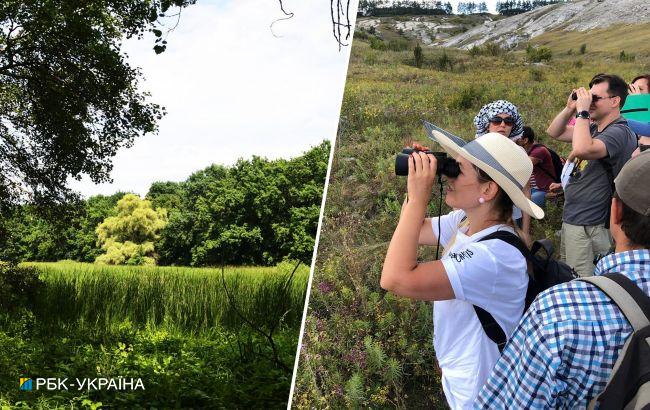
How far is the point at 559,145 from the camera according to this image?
5328 millimetres

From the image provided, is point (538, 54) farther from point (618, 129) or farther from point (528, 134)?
point (618, 129)

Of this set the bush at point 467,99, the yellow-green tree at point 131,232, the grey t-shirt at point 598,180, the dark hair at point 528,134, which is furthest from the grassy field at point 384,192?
the yellow-green tree at point 131,232

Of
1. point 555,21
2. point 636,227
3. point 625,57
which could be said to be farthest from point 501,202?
point 555,21

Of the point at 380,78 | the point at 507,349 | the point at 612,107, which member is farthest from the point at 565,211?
the point at 380,78

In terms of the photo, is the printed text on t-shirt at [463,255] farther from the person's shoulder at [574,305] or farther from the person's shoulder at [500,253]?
the person's shoulder at [574,305]

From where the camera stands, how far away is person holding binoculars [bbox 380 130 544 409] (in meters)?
1.41

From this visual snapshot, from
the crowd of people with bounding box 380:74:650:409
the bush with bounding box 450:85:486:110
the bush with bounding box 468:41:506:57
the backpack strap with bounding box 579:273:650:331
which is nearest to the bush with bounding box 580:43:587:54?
the bush with bounding box 450:85:486:110

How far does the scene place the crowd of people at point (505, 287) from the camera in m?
1.10

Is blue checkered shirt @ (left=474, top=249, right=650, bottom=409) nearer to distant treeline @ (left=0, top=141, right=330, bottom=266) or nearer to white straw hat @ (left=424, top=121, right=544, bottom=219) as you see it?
white straw hat @ (left=424, top=121, right=544, bottom=219)

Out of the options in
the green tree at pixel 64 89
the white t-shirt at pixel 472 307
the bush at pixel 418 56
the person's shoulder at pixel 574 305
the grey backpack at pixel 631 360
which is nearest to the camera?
the grey backpack at pixel 631 360

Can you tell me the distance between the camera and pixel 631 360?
1.00 metres

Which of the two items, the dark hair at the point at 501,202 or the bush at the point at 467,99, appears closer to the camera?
the dark hair at the point at 501,202

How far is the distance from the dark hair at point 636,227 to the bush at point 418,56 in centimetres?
781

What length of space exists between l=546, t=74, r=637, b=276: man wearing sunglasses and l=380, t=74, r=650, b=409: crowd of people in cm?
105
